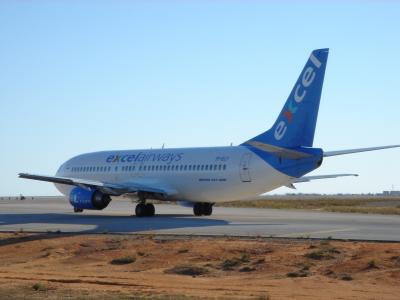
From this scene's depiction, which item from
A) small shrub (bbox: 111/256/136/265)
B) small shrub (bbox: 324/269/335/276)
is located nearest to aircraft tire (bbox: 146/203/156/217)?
small shrub (bbox: 111/256/136/265)

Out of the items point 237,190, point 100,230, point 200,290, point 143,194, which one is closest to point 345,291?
point 200,290

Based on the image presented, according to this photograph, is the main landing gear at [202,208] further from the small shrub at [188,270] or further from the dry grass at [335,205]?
the small shrub at [188,270]

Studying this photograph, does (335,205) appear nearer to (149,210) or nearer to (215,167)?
(149,210)

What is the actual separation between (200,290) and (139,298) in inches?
62.5

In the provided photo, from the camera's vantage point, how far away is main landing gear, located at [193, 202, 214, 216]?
3819 centimetres

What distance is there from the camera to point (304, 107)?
31297 mm

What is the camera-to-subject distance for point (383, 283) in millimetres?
15375

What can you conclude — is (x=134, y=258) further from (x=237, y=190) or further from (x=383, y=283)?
(x=237, y=190)

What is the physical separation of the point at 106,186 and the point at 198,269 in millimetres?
19179

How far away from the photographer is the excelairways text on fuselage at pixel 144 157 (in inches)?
1519

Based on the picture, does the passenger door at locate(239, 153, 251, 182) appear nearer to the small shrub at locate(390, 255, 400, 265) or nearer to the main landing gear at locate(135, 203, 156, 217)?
the main landing gear at locate(135, 203, 156, 217)

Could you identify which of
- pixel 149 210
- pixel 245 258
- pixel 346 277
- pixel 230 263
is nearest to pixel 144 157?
pixel 149 210

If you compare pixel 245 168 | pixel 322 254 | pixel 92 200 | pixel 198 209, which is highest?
pixel 245 168

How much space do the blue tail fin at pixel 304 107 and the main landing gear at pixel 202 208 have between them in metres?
7.50
